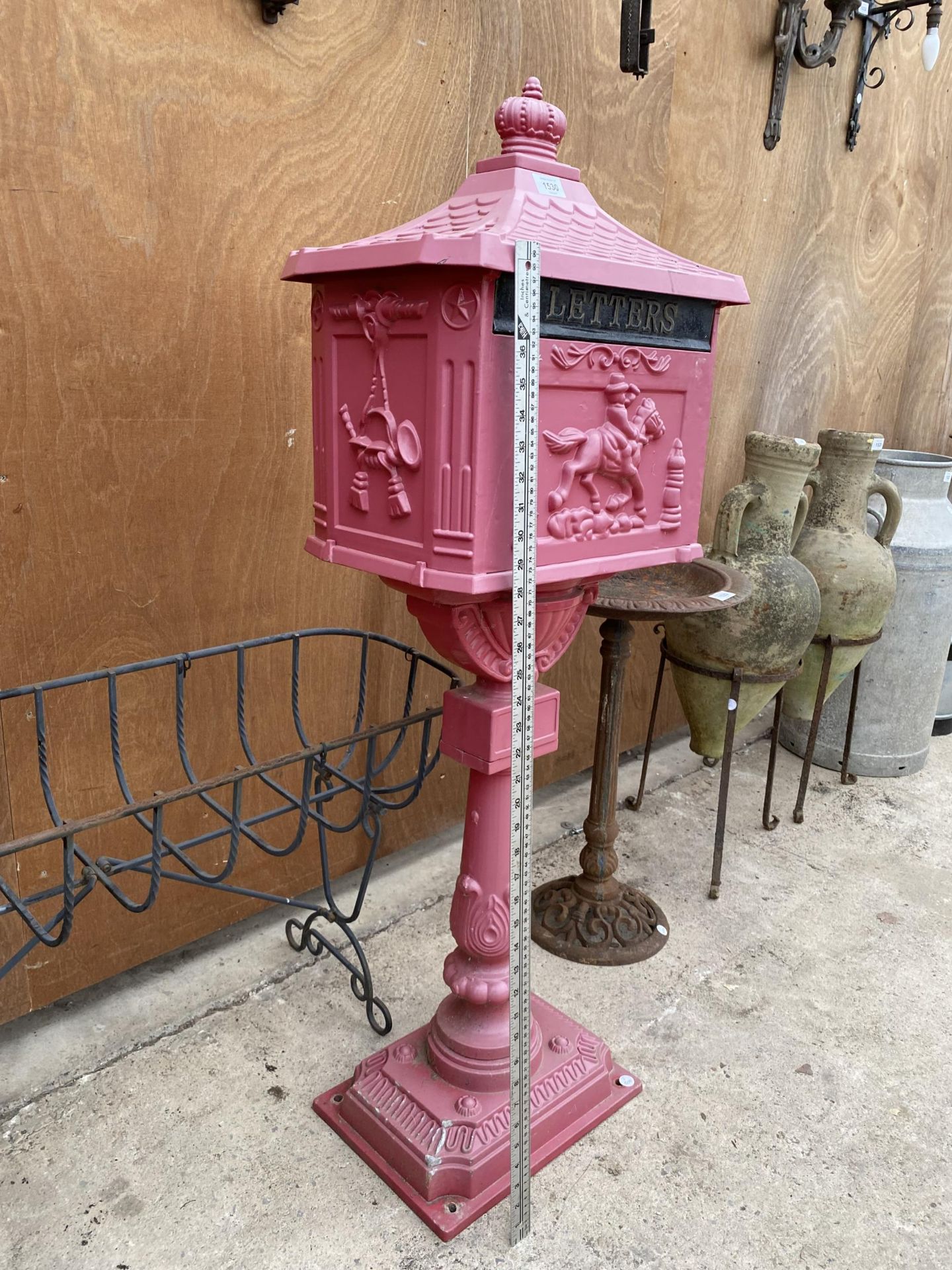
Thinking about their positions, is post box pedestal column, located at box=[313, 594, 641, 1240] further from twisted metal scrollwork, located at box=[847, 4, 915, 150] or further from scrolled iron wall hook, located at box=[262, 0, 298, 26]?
twisted metal scrollwork, located at box=[847, 4, 915, 150]

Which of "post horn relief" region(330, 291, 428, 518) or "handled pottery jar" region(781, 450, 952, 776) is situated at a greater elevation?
"post horn relief" region(330, 291, 428, 518)

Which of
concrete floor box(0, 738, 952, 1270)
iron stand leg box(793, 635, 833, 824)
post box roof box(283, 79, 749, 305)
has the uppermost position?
post box roof box(283, 79, 749, 305)

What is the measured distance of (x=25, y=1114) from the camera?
72.2 inches

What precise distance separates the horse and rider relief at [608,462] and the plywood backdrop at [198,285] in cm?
99

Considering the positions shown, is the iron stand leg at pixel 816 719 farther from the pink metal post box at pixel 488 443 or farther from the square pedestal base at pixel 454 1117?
the pink metal post box at pixel 488 443

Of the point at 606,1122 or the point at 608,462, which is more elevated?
the point at 608,462

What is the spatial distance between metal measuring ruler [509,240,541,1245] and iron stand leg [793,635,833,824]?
183 centimetres

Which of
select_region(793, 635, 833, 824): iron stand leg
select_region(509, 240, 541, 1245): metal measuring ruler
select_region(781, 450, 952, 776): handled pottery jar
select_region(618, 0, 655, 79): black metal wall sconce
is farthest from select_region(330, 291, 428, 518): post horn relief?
select_region(781, 450, 952, 776): handled pottery jar

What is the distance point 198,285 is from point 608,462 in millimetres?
1058

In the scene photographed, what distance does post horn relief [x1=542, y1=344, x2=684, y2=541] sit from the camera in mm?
1351

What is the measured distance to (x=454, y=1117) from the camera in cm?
171

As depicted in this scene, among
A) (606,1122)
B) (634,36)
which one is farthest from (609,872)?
(634,36)

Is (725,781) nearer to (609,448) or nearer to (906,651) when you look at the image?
(906,651)

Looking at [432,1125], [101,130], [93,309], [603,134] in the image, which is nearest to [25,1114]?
[432,1125]
